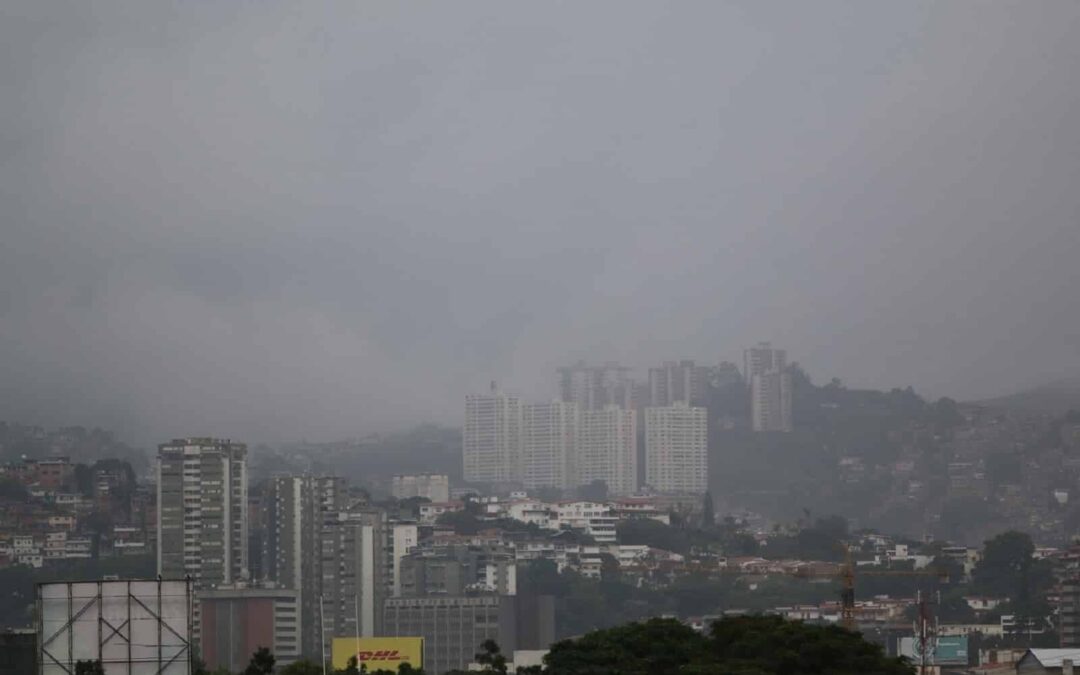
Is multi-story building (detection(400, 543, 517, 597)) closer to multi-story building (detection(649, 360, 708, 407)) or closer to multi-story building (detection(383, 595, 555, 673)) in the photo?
multi-story building (detection(383, 595, 555, 673))

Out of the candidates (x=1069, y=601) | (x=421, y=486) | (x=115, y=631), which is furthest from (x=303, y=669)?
(x=421, y=486)

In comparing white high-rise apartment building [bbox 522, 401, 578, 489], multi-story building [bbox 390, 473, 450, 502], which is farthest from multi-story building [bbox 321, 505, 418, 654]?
white high-rise apartment building [bbox 522, 401, 578, 489]

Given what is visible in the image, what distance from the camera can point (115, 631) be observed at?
27.0 metres

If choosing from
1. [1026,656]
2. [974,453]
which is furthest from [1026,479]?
[1026,656]

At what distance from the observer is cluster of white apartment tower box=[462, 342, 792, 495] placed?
12262 cm

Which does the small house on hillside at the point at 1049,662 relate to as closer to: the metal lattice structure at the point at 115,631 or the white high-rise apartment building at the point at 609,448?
the metal lattice structure at the point at 115,631

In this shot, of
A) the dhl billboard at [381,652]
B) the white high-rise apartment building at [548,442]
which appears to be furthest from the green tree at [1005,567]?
the white high-rise apartment building at [548,442]

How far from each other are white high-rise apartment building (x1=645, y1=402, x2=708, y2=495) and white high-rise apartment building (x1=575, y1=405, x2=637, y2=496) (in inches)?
36.2

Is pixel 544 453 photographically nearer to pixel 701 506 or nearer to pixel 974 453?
pixel 701 506

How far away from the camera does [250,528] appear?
8206 cm

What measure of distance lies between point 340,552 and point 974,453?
46.0 meters

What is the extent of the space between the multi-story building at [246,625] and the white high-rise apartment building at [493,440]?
165ft

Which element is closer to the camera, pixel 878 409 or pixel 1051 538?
pixel 1051 538

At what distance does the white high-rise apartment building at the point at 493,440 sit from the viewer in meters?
125
